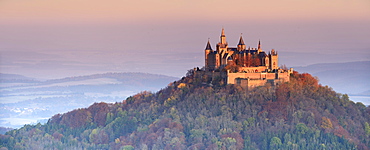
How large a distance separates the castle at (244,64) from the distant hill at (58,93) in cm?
4038

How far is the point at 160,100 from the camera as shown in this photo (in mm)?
86688

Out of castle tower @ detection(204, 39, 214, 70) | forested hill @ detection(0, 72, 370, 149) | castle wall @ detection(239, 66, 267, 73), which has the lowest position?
forested hill @ detection(0, 72, 370, 149)

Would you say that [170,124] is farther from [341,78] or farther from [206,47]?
[341,78]

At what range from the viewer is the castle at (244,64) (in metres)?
79.8

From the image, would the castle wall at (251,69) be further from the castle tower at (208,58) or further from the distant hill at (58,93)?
the distant hill at (58,93)

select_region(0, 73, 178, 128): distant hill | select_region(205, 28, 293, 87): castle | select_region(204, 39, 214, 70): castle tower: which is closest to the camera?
select_region(205, 28, 293, 87): castle

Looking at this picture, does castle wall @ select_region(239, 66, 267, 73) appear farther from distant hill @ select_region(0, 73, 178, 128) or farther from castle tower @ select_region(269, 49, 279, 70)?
distant hill @ select_region(0, 73, 178, 128)

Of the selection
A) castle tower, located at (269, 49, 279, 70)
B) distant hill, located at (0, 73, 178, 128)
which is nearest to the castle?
castle tower, located at (269, 49, 279, 70)

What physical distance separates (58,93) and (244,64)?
61.9 meters

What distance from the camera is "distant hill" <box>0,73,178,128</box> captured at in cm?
12750

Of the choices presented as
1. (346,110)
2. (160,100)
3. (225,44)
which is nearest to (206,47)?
(225,44)

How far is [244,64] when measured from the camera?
81.2 m

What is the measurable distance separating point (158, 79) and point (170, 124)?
49.6 metres

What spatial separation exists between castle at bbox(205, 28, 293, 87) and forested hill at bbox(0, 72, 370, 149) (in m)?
0.79
